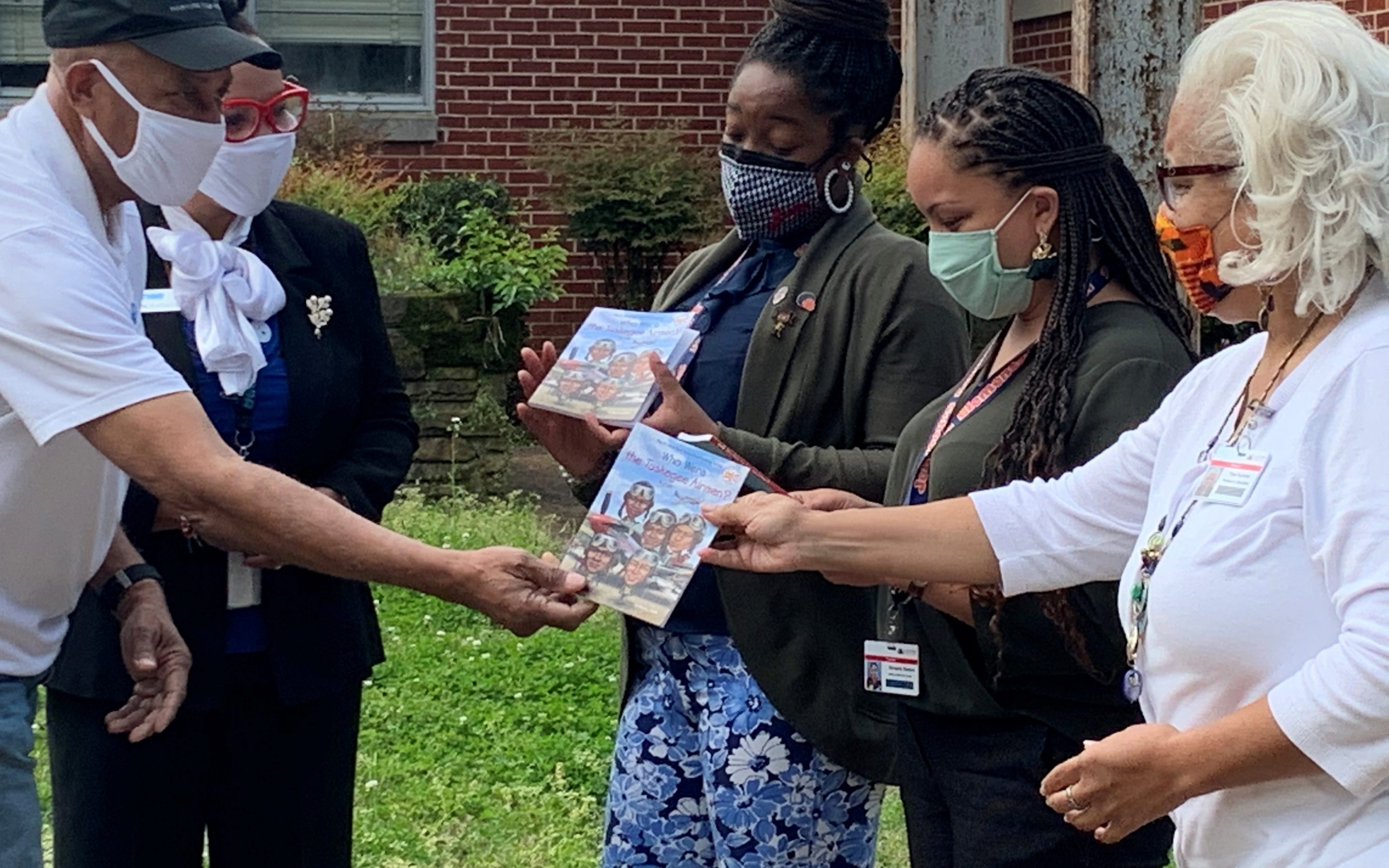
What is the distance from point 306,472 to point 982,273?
1.40 metres

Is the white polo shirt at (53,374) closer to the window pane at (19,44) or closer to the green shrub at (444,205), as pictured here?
the green shrub at (444,205)

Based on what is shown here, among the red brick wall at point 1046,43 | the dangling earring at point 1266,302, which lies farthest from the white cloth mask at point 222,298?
the red brick wall at point 1046,43

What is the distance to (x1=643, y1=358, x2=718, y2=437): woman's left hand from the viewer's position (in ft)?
10.4

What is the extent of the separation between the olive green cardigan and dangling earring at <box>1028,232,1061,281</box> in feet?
1.25

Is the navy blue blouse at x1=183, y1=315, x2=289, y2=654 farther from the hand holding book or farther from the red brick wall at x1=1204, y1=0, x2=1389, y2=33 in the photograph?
the red brick wall at x1=1204, y1=0, x2=1389, y2=33

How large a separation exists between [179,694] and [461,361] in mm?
6207

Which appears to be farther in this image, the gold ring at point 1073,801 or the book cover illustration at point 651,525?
the book cover illustration at point 651,525

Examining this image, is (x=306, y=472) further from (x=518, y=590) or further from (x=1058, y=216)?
(x=1058, y=216)

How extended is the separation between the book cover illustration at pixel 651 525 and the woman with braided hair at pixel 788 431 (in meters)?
0.15

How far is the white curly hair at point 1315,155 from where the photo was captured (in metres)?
2.06

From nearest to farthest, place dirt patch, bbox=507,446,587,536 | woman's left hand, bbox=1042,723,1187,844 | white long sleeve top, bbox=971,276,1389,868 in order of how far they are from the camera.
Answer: white long sleeve top, bbox=971,276,1389,868 < woman's left hand, bbox=1042,723,1187,844 < dirt patch, bbox=507,446,587,536

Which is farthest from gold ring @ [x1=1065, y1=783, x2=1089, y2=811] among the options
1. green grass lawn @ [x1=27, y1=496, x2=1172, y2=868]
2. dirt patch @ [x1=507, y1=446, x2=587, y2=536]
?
dirt patch @ [x1=507, y1=446, x2=587, y2=536]

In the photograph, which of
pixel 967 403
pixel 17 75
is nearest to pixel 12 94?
pixel 17 75

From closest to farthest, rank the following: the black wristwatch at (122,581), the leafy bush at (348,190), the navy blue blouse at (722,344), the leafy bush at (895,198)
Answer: the black wristwatch at (122,581) < the navy blue blouse at (722,344) < the leafy bush at (895,198) < the leafy bush at (348,190)
